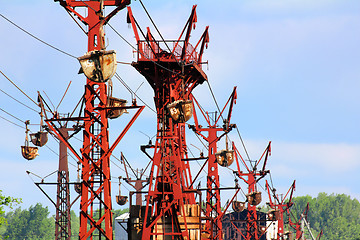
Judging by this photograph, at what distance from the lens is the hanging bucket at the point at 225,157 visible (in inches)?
1660

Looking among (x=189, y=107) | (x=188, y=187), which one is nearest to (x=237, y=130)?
(x=188, y=187)

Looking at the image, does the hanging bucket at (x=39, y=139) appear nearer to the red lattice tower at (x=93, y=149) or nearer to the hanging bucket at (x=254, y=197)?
the red lattice tower at (x=93, y=149)

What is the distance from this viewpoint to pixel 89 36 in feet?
79.0

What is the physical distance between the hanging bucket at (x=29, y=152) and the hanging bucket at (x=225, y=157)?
13.9 metres

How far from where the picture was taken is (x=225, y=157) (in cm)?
4238

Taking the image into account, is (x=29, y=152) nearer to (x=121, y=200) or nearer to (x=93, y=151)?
(x=93, y=151)

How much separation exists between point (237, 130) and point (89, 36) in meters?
24.4

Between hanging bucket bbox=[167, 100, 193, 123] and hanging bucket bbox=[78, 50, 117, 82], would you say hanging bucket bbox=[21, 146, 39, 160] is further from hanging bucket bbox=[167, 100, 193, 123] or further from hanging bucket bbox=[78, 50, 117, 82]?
hanging bucket bbox=[78, 50, 117, 82]

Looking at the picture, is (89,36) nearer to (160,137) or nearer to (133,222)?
(160,137)

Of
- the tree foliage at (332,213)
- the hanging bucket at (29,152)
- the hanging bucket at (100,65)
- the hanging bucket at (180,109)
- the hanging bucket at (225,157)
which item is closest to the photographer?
the hanging bucket at (100,65)

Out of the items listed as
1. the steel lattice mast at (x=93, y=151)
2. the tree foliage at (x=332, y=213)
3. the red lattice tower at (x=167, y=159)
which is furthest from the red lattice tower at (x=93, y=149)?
the tree foliage at (x=332, y=213)

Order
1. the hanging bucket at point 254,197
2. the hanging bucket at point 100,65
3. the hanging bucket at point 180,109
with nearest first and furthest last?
the hanging bucket at point 100,65, the hanging bucket at point 180,109, the hanging bucket at point 254,197

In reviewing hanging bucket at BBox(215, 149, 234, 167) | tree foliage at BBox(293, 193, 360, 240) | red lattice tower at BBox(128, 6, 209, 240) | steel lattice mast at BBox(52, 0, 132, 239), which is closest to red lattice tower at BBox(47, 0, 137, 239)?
steel lattice mast at BBox(52, 0, 132, 239)

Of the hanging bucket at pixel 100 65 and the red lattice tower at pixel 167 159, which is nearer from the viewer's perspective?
the hanging bucket at pixel 100 65
